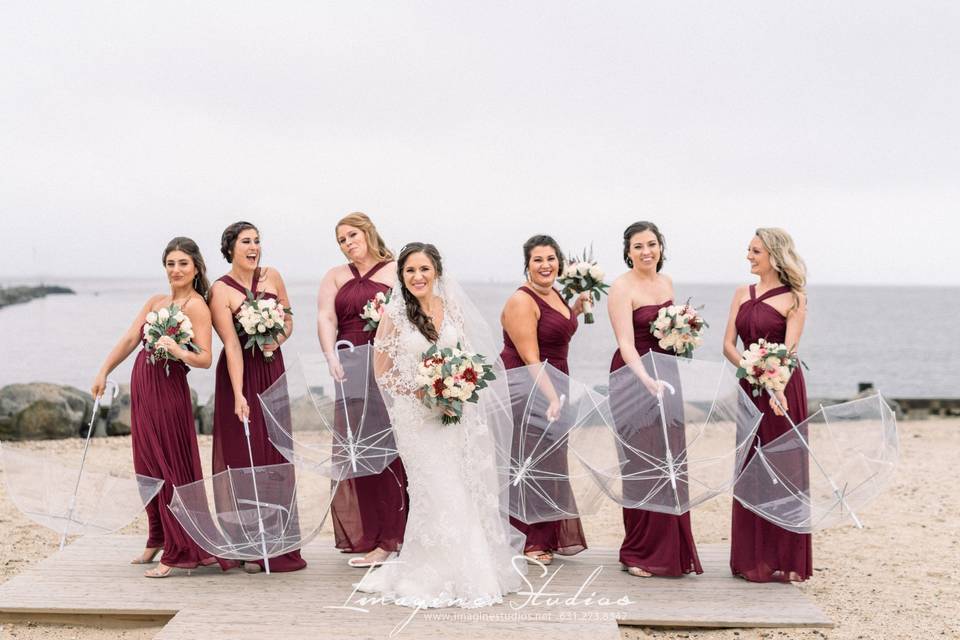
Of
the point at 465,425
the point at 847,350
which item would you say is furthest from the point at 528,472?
the point at 847,350

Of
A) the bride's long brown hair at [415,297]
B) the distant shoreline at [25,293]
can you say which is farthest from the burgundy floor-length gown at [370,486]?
the distant shoreline at [25,293]

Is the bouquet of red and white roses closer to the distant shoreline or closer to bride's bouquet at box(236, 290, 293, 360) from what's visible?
bride's bouquet at box(236, 290, 293, 360)

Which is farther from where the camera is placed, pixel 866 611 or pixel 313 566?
pixel 313 566

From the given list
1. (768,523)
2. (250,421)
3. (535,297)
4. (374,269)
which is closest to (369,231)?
(374,269)

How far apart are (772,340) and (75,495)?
516 centimetres

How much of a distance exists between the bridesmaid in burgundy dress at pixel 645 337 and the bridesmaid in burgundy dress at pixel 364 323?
1.75 metres

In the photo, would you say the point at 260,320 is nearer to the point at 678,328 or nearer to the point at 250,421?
the point at 250,421

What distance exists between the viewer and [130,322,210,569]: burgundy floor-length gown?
735 centimetres

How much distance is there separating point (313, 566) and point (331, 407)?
1.37m

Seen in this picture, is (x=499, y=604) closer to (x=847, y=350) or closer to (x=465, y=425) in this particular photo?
(x=465, y=425)

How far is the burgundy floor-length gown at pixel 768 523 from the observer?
23.7 ft

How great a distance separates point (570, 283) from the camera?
25.1ft

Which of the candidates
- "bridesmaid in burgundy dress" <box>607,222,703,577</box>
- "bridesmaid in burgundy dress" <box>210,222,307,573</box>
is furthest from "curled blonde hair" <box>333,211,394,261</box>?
"bridesmaid in burgundy dress" <box>607,222,703,577</box>

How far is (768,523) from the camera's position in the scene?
24.0ft
